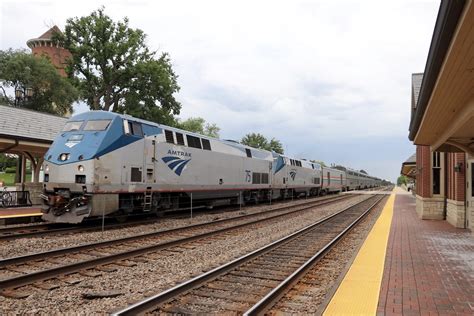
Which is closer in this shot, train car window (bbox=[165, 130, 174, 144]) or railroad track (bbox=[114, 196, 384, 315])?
→ railroad track (bbox=[114, 196, 384, 315])

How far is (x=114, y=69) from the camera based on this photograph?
143 ft

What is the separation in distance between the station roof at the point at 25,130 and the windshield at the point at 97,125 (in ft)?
18.4

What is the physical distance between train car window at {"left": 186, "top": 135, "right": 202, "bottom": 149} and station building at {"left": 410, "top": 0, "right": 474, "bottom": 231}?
8.85 metres

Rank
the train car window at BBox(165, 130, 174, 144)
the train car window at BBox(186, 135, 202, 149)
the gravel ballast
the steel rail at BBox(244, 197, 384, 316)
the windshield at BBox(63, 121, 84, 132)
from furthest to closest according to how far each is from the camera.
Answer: the train car window at BBox(186, 135, 202, 149) → the train car window at BBox(165, 130, 174, 144) → the windshield at BBox(63, 121, 84, 132) → the gravel ballast → the steel rail at BBox(244, 197, 384, 316)

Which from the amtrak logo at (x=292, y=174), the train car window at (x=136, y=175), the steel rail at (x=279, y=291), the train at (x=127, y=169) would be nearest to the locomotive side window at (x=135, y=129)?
the train at (x=127, y=169)

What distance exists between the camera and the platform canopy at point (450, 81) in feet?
12.5

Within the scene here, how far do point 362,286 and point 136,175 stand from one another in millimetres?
9203

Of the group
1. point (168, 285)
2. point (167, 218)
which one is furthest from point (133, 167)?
point (168, 285)

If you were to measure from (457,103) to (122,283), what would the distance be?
676cm

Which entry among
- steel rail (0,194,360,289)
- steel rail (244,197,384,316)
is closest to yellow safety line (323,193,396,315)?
steel rail (244,197,384,316)

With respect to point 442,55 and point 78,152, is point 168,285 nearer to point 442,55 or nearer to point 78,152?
point 442,55

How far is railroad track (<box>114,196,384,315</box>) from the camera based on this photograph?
5.40 m

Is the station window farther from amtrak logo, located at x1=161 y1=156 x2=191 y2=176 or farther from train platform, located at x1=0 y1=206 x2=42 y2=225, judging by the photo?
train platform, located at x1=0 y1=206 x2=42 y2=225

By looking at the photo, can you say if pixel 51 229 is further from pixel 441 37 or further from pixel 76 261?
pixel 441 37
